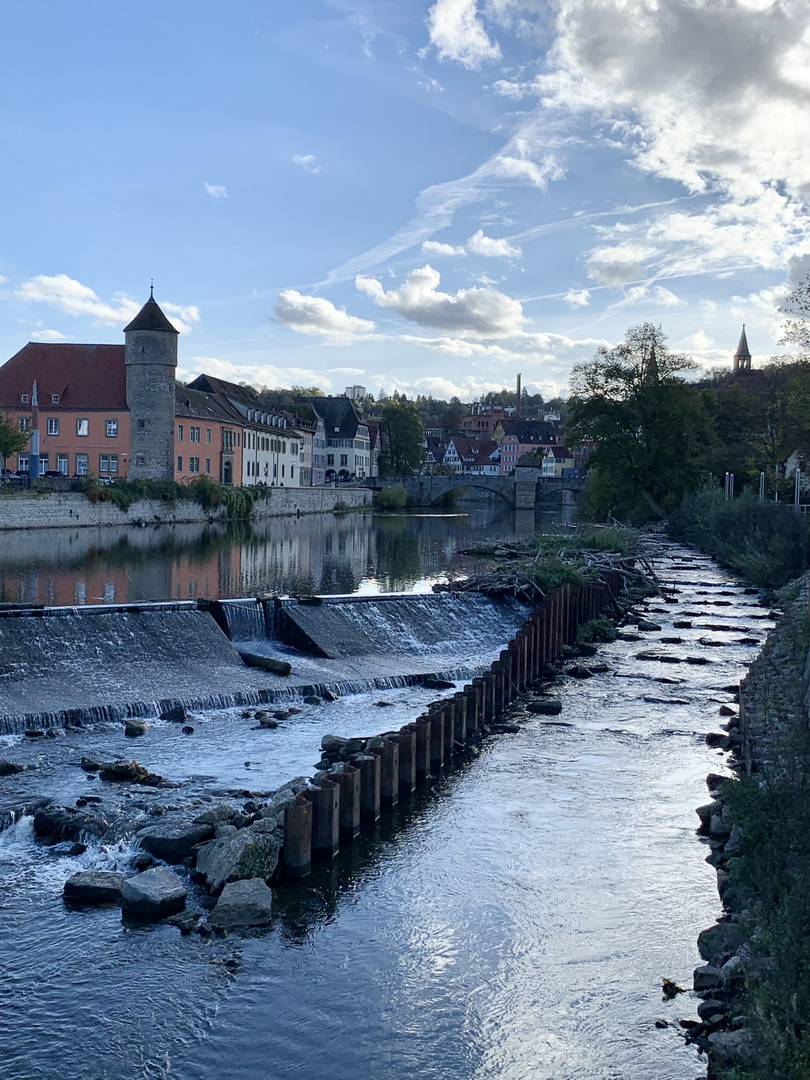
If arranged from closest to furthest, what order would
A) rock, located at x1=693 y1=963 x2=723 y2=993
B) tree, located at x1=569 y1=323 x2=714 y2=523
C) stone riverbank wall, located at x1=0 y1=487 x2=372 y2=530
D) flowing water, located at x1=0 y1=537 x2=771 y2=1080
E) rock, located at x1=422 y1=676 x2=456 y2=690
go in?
1. flowing water, located at x1=0 y1=537 x2=771 y2=1080
2. rock, located at x1=693 y1=963 x2=723 y2=993
3. rock, located at x1=422 y1=676 x2=456 y2=690
4. stone riverbank wall, located at x1=0 y1=487 x2=372 y2=530
5. tree, located at x1=569 y1=323 x2=714 y2=523

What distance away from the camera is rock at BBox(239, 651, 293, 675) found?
19266 millimetres

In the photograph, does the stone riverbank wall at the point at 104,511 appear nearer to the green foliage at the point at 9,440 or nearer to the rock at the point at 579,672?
the green foliage at the point at 9,440

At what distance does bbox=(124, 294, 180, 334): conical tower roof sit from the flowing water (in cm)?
4963

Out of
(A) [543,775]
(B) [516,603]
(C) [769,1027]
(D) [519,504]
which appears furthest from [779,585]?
(D) [519,504]

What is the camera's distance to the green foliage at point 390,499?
9156 centimetres

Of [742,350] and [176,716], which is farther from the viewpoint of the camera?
[742,350]

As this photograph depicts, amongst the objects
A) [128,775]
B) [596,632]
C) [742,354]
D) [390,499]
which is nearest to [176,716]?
[128,775]

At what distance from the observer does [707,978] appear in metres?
8.35

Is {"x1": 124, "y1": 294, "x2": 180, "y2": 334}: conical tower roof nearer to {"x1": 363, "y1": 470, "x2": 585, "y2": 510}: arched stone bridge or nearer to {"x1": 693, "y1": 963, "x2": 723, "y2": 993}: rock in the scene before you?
{"x1": 363, "y1": 470, "x2": 585, "y2": 510}: arched stone bridge

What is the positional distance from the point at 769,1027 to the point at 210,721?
36.8ft

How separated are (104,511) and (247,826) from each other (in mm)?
43992

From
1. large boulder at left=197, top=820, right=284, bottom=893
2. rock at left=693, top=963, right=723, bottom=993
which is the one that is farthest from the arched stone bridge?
rock at left=693, top=963, right=723, bottom=993

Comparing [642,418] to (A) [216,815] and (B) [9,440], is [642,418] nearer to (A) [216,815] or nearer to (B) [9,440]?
(B) [9,440]

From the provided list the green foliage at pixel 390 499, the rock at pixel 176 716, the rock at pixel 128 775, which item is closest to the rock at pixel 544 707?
the rock at pixel 176 716
